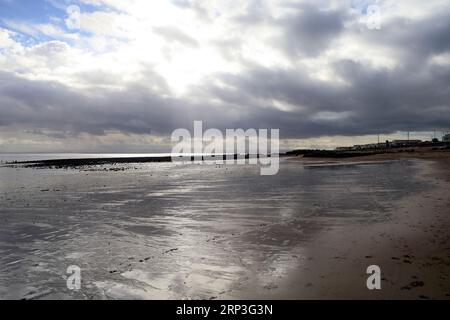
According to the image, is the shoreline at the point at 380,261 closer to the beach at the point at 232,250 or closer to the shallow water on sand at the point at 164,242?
the beach at the point at 232,250

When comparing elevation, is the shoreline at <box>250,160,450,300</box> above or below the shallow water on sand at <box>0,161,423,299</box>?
above

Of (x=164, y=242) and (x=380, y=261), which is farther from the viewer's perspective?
(x=164, y=242)

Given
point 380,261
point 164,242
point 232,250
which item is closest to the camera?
point 380,261

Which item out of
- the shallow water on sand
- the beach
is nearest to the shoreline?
the beach

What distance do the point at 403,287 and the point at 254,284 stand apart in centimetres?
296

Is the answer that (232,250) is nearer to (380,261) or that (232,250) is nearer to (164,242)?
(164,242)

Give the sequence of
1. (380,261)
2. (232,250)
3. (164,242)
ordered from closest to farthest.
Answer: (380,261), (232,250), (164,242)

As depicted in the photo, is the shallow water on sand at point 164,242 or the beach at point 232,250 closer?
the beach at point 232,250

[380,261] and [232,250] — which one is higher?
[380,261]

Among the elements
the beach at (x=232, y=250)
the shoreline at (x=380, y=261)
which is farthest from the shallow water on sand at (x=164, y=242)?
the shoreline at (x=380, y=261)

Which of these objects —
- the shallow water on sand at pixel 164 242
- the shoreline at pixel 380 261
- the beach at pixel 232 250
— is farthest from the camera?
the shallow water on sand at pixel 164 242

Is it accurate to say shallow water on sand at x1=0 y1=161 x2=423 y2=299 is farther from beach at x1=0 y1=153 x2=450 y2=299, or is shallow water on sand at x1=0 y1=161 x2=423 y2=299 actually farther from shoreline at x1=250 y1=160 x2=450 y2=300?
shoreline at x1=250 y1=160 x2=450 y2=300

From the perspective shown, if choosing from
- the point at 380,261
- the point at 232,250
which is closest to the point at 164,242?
the point at 232,250
